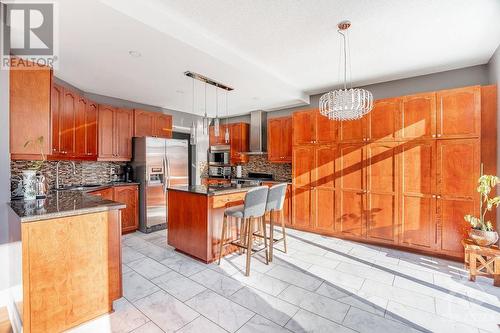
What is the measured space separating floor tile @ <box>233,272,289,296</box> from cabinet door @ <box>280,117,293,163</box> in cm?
282

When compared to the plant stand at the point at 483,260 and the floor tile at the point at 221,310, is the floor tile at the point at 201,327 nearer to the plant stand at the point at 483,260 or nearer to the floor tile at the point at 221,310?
the floor tile at the point at 221,310

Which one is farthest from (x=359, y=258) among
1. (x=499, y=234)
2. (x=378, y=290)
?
(x=499, y=234)

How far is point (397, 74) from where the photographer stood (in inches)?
151

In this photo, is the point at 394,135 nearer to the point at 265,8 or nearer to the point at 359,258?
the point at 359,258

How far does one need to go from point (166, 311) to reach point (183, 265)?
93 centimetres

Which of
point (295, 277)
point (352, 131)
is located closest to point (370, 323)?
point (295, 277)

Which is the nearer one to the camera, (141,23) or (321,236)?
(141,23)

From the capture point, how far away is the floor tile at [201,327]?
184 centimetres

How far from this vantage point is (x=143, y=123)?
4887 mm

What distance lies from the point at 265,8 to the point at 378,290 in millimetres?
2986

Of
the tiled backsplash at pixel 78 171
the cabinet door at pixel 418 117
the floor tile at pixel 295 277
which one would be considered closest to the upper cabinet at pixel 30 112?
the tiled backsplash at pixel 78 171

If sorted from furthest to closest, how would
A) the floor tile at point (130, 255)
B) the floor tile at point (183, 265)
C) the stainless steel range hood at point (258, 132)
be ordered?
1. the stainless steel range hood at point (258, 132)
2. the floor tile at point (130, 255)
3. the floor tile at point (183, 265)

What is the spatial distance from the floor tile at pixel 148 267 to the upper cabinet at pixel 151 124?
8.68ft

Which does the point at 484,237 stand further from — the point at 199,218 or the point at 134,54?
the point at 134,54
